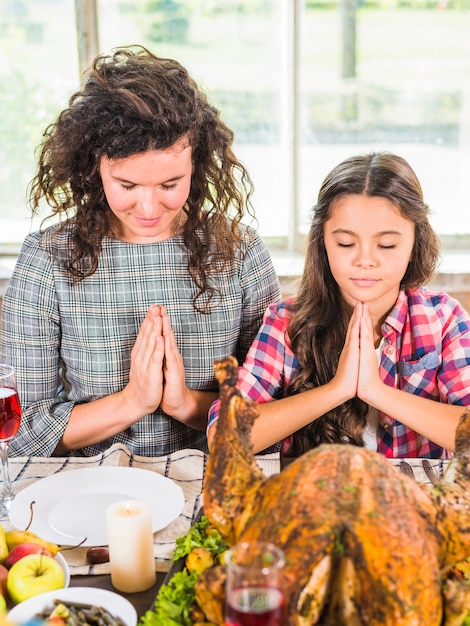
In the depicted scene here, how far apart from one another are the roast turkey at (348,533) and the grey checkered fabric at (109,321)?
0.92 metres

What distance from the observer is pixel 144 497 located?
138 cm

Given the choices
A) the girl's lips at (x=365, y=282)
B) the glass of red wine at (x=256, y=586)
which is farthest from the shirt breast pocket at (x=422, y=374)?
the glass of red wine at (x=256, y=586)

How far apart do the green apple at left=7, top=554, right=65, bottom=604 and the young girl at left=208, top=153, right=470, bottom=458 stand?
1.89 ft

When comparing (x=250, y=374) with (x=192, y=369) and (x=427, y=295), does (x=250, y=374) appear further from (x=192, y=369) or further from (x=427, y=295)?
(x=427, y=295)

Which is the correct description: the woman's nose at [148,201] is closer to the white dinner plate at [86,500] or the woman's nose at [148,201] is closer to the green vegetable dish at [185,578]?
the white dinner plate at [86,500]

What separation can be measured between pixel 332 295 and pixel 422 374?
28 cm

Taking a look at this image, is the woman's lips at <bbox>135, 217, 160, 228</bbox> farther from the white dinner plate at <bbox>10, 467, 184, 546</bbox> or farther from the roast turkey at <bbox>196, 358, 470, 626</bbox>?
the roast turkey at <bbox>196, 358, 470, 626</bbox>

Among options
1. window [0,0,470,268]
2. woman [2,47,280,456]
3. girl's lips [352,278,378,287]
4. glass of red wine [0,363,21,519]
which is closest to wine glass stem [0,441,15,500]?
glass of red wine [0,363,21,519]

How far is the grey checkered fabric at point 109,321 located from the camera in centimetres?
183

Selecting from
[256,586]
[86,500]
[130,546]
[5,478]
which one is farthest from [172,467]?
[256,586]

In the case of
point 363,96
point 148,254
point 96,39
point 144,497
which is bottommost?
point 144,497

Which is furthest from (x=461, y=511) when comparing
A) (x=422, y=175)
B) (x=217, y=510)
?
(x=422, y=175)

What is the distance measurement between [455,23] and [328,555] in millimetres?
2877

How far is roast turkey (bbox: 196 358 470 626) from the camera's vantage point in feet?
2.73
